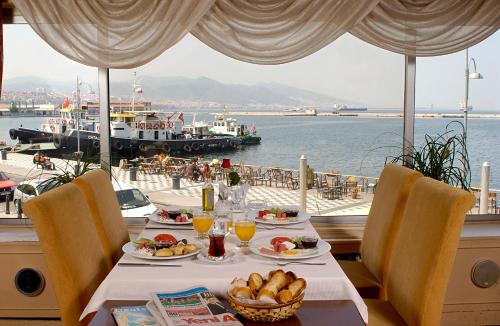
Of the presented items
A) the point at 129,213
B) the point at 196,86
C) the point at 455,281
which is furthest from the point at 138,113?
the point at 455,281

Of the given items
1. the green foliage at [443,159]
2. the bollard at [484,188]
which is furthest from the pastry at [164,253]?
the bollard at [484,188]

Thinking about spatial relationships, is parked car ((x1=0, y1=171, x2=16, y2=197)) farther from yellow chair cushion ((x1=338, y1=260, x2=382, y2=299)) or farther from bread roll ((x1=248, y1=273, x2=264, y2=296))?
bread roll ((x1=248, y1=273, x2=264, y2=296))

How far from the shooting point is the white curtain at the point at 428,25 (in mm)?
2998

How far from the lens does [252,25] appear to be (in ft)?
9.74

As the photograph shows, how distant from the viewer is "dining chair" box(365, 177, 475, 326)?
167 cm

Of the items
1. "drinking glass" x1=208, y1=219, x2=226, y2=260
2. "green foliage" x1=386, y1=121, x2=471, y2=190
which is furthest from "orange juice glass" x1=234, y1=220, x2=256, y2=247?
"green foliage" x1=386, y1=121, x2=471, y2=190

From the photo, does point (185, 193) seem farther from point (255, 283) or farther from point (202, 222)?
point (255, 283)

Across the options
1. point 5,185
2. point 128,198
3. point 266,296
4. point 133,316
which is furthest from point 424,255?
point 5,185

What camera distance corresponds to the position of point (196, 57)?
10.5 ft

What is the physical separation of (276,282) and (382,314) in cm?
80

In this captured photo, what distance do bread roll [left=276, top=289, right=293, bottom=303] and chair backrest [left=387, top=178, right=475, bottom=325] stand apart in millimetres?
585

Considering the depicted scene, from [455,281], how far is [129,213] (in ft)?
6.12

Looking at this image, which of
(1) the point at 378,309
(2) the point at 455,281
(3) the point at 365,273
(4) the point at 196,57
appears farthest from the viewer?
(4) the point at 196,57

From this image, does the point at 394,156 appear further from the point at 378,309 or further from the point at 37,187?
the point at 37,187
